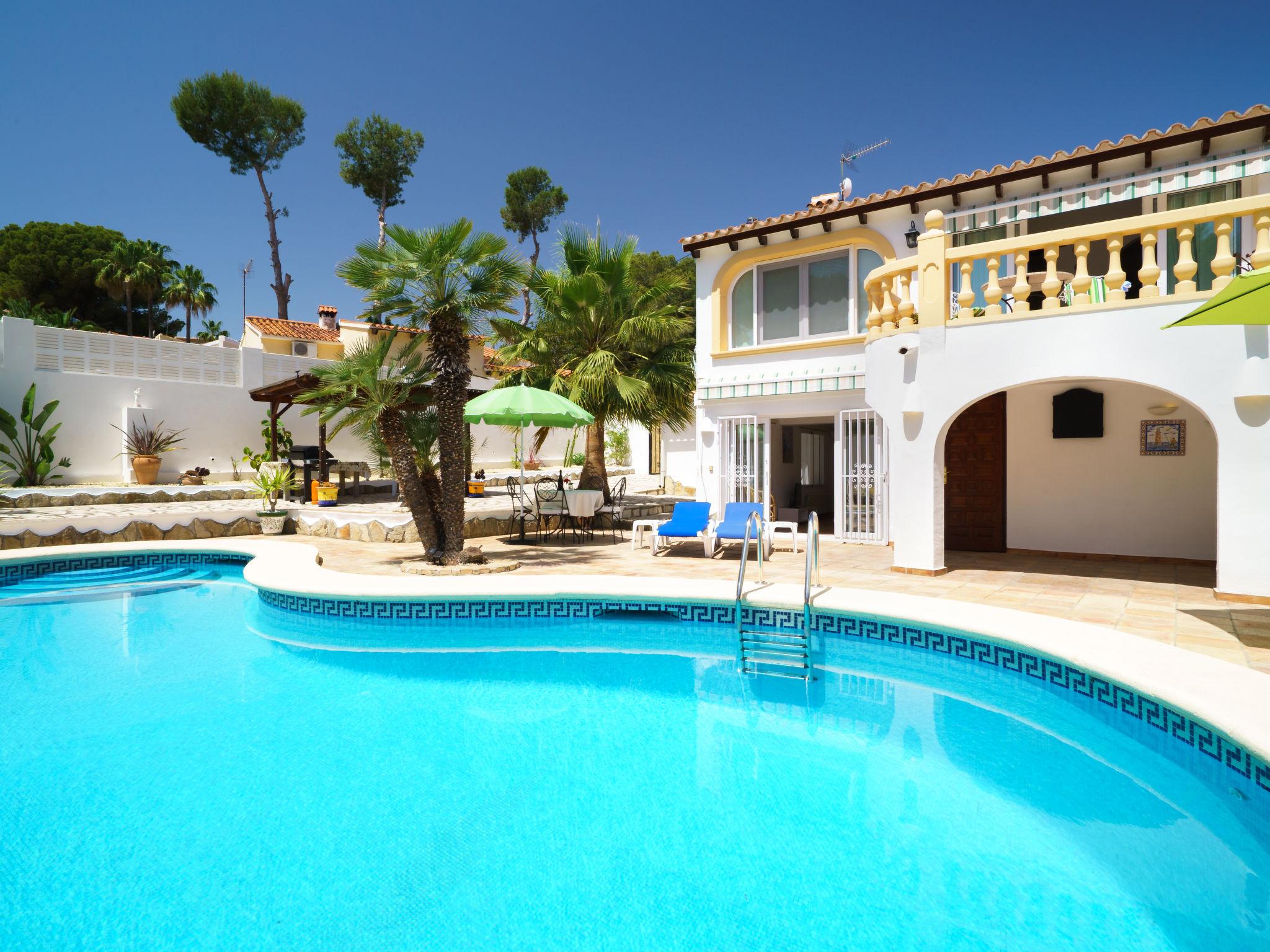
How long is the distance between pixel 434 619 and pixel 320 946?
19.8 feet

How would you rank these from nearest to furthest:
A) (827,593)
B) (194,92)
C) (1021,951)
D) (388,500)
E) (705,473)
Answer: (1021,951) → (827,593) → (705,473) → (388,500) → (194,92)

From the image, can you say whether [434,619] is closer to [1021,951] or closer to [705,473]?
[1021,951]

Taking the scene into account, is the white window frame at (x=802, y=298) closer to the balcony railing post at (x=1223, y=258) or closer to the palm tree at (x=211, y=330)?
the balcony railing post at (x=1223, y=258)

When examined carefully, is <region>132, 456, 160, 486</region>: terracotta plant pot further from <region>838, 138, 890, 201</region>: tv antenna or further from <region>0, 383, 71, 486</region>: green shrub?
<region>838, 138, 890, 201</region>: tv antenna

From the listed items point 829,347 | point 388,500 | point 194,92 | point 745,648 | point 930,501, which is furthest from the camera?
point 194,92

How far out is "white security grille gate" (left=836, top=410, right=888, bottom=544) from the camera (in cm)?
1443

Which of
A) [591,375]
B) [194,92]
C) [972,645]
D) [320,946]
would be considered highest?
[194,92]

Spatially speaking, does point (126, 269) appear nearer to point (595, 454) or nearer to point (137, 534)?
point (137, 534)

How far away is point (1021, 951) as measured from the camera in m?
3.32

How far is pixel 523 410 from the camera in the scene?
39.8 feet

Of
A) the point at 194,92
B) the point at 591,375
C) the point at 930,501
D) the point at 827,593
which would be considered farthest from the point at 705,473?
the point at 194,92

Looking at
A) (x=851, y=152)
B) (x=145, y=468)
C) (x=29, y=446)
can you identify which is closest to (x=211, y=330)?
(x=145, y=468)

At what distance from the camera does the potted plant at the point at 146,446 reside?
22188 mm

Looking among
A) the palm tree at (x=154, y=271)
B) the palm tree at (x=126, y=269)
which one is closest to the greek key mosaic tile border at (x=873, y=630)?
the palm tree at (x=126, y=269)
